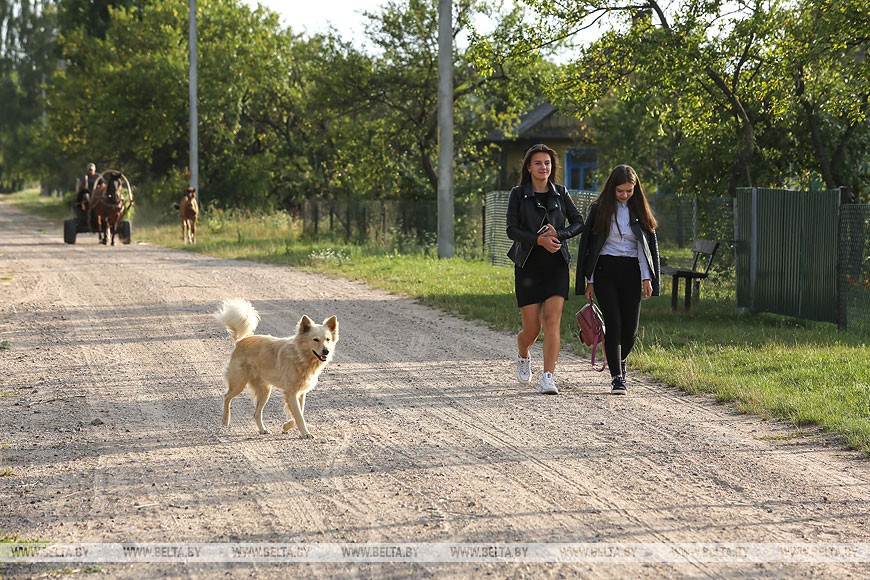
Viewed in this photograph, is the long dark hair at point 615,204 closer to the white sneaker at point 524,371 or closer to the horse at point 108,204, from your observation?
the white sneaker at point 524,371

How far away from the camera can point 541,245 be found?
9.45 m

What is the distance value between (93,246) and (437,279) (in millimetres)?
12567

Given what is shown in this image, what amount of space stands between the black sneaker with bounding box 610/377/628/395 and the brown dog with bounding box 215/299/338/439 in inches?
111

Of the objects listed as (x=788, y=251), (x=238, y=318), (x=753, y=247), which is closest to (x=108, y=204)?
(x=753, y=247)

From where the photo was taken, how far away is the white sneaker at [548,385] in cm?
946

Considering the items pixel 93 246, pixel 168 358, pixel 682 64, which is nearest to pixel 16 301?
pixel 168 358

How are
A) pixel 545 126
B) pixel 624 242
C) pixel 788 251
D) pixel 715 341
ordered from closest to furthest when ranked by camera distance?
pixel 624 242, pixel 715 341, pixel 788 251, pixel 545 126

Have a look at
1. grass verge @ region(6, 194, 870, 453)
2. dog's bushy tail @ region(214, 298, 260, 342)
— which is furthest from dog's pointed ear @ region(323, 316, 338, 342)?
grass verge @ region(6, 194, 870, 453)

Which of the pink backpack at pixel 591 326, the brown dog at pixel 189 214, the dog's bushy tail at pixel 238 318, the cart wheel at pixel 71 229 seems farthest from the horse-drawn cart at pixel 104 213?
the dog's bushy tail at pixel 238 318

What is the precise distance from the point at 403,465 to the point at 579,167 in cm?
4283

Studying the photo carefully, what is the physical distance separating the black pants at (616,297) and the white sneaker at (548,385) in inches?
20.7

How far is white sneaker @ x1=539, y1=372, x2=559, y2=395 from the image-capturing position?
9.46 m

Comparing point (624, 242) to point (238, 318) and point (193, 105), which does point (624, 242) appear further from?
point (193, 105)

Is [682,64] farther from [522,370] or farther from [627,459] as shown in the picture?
[627,459]
